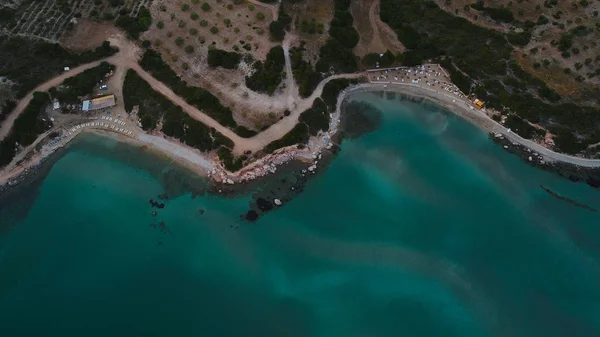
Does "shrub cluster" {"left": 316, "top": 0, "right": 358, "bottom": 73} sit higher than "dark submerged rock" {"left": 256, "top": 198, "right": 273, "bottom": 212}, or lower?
higher

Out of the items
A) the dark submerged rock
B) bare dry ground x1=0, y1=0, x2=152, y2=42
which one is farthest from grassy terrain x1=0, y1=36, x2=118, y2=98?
the dark submerged rock

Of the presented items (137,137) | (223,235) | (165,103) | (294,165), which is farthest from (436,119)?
(137,137)

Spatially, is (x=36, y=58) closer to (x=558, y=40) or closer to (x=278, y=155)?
(x=278, y=155)

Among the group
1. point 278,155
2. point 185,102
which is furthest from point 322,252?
point 185,102

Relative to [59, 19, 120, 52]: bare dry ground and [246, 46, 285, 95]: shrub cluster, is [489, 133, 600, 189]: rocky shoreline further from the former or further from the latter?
[59, 19, 120, 52]: bare dry ground

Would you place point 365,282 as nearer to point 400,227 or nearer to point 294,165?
point 400,227

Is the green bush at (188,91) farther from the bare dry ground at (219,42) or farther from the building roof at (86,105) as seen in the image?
the building roof at (86,105)
